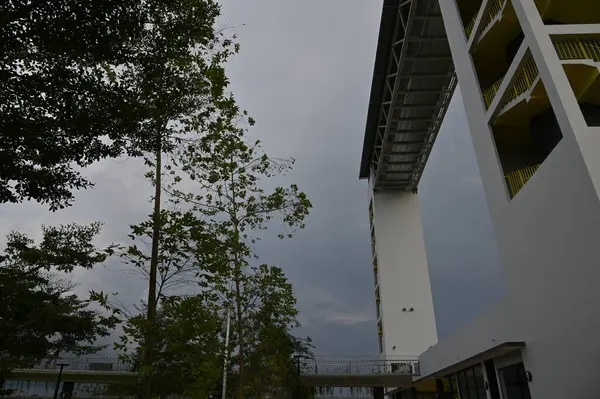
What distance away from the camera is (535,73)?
8.31 m

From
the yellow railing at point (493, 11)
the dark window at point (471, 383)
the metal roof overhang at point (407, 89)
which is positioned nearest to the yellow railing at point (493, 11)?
the yellow railing at point (493, 11)

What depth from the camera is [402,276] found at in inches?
1085

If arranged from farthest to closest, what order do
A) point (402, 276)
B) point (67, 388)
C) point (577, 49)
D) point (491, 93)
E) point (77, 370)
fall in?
point (402, 276) < point (67, 388) < point (77, 370) < point (491, 93) < point (577, 49)

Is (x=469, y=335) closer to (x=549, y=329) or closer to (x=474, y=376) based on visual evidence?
(x=474, y=376)

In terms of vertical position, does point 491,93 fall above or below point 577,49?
above

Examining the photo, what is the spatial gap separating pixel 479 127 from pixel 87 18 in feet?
30.4

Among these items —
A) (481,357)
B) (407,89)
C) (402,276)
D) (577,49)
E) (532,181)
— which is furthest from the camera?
(402,276)

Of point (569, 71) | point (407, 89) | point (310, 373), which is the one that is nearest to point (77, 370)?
point (310, 373)

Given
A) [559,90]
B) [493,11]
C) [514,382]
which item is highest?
[493,11]

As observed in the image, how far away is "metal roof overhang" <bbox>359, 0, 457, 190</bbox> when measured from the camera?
58.3 ft

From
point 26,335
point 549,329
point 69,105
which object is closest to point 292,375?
point 26,335

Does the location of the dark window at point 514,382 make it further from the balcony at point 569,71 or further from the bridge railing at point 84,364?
the bridge railing at point 84,364

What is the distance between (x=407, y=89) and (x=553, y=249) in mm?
15578

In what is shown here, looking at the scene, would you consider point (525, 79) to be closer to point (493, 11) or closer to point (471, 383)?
point (493, 11)
